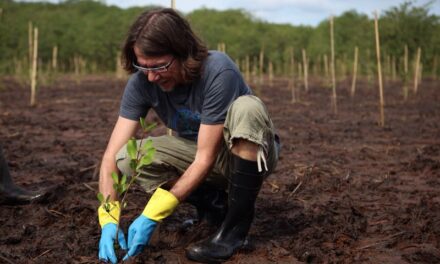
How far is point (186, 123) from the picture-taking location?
2.64 meters

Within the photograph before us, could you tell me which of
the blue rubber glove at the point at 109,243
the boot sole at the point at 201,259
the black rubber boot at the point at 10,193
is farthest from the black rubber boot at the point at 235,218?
the black rubber boot at the point at 10,193

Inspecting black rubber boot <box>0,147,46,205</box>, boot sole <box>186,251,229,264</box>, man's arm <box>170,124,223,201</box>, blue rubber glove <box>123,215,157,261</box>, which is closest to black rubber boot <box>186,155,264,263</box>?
boot sole <box>186,251,229,264</box>

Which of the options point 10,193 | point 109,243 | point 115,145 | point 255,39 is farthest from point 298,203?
point 255,39

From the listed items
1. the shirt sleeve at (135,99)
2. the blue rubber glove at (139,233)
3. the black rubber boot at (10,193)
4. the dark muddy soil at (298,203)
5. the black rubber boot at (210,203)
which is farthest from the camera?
the black rubber boot at (10,193)

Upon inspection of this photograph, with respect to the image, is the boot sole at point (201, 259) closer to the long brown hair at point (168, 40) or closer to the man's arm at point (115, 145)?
the man's arm at point (115, 145)

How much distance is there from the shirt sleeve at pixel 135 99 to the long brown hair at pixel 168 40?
5.6 inches

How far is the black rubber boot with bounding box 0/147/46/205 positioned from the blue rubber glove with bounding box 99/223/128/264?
1.13 meters

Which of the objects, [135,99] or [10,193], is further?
[10,193]

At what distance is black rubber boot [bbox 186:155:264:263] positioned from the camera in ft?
7.57

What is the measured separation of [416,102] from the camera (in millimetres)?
11891

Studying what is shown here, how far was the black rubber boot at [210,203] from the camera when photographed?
9.04 ft

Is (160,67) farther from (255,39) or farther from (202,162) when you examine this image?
(255,39)

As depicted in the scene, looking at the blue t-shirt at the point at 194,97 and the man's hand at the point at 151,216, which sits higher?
the blue t-shirt at the point at 194,97

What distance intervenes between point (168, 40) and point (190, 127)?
0.54 meters
